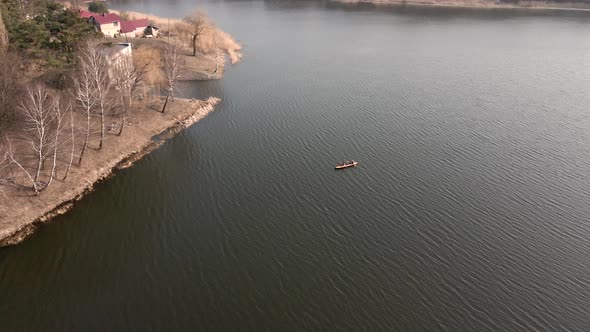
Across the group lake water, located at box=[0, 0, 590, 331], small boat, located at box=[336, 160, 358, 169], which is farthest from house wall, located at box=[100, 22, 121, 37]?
small boat, located at box=[336, 160, 358, 169]

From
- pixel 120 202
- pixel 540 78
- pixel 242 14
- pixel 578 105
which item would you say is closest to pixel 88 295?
pixel 120 202

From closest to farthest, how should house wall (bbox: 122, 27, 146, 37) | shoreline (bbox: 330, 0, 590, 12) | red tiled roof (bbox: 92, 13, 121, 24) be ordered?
red tiled roof (bbox: 92, 13, 121, 24), house wall (bbox: 122, 27, 146, 37), shoreline (bbox: 330, 0, 590, 12)

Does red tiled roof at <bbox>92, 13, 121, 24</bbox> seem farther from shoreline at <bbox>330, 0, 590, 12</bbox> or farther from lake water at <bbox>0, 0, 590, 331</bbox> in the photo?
shoreline at <bbox>330, 0, 590, 12</bbox>

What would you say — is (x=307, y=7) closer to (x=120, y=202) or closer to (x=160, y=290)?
(x=120, y=202)

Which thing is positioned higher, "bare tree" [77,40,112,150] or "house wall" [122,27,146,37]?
"house wall" [122,27,146,37]

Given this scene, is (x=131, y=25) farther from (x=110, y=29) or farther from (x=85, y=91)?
(x=85, y=91)

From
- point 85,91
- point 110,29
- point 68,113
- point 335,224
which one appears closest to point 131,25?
point 110,29
